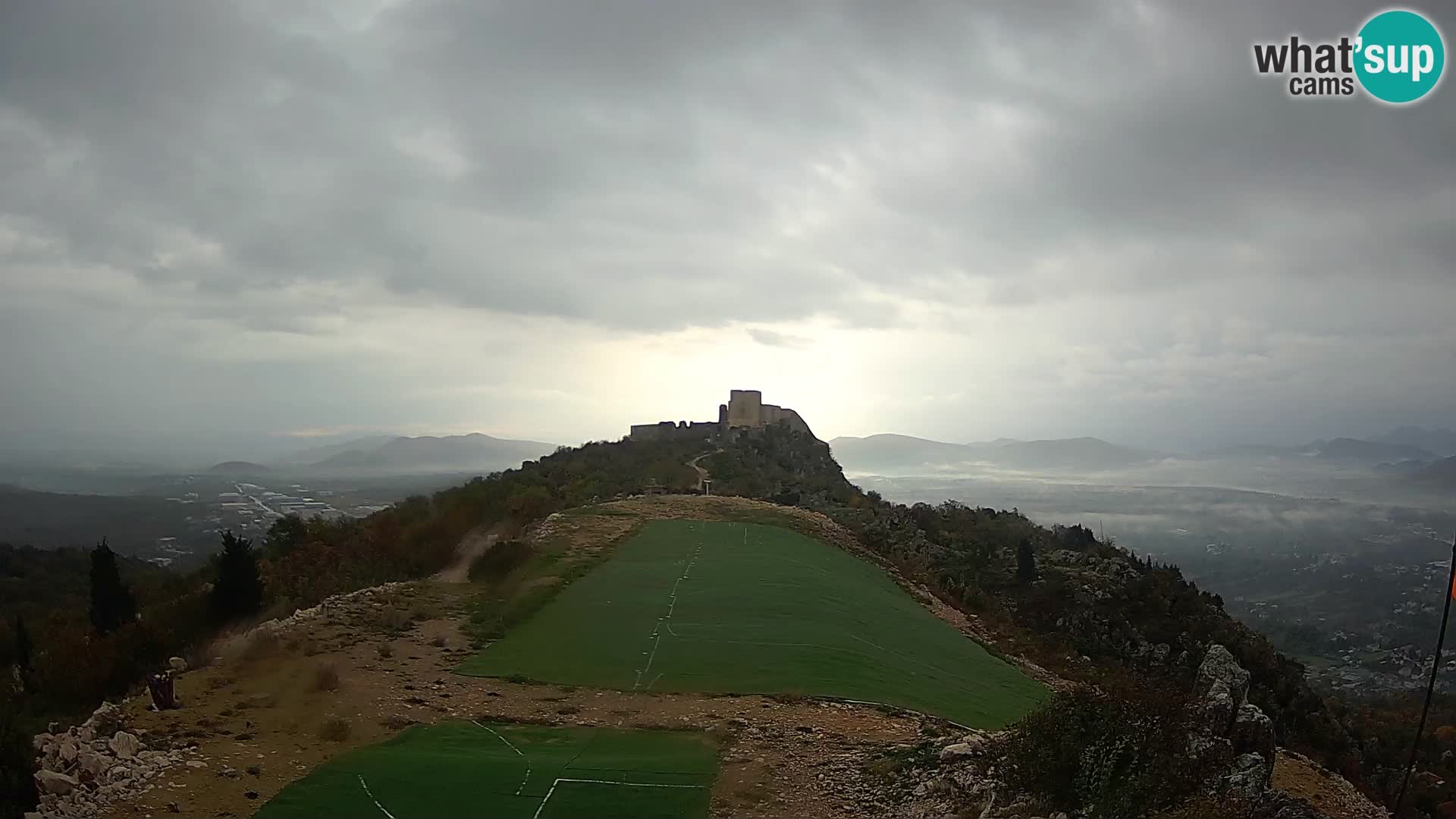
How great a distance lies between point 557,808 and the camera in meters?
8.24

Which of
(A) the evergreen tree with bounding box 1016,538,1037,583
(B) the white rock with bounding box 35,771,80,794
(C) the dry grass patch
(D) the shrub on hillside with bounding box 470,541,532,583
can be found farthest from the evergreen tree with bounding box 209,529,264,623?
(A) the evergreen tree with bounding box 1016,538,1037,583

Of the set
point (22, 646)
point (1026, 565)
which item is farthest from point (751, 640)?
point (1026, 565)

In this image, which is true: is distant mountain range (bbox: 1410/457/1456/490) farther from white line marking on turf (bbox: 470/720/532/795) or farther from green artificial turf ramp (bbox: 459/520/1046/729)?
white line marking on turf (bbox: 470/720/532/795)

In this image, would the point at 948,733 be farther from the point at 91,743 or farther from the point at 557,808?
the point at 91,743

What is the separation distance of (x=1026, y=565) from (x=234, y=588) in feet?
109

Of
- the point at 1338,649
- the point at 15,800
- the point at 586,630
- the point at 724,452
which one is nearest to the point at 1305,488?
the point at 1338,649

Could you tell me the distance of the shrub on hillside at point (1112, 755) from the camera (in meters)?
7.04

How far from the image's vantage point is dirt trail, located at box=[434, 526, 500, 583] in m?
21.3

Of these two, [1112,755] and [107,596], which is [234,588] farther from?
[1112,755]

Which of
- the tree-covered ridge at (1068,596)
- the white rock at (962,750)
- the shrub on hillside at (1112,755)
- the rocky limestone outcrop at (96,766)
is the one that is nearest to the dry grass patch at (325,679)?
the rocky limestone outcrop at (96,766)

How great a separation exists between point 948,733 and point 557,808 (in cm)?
550

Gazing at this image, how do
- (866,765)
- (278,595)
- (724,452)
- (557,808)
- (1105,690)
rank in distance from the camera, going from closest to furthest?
(557,808) < (1105,690) < (866,765) < (278,595) < (724,452)

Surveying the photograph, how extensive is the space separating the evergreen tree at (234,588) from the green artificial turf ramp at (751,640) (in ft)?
20.8

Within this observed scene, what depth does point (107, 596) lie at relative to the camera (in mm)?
21266
